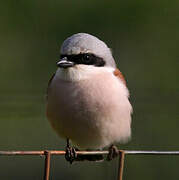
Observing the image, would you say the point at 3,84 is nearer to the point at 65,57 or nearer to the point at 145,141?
the point at 145,141

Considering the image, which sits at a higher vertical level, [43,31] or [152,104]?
[43,31]

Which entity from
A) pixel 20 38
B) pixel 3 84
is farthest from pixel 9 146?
pixel 20 38

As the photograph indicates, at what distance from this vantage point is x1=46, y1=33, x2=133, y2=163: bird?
296 centimetres

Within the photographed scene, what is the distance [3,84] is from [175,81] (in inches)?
58.8

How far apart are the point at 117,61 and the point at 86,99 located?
90.0 inches

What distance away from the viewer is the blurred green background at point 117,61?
14.4 ft

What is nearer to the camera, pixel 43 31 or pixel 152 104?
pixel 152 104

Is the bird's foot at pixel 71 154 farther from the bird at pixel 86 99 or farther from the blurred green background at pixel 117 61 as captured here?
the blurred green background at pixel 117 61

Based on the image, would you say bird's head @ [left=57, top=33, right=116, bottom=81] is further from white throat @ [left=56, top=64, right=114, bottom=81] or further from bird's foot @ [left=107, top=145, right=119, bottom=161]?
bird's foot @ [left=107, top=145, right=119, bottom=161]

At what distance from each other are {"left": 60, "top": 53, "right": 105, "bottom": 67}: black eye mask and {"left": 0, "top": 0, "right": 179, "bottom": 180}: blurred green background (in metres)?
1.05

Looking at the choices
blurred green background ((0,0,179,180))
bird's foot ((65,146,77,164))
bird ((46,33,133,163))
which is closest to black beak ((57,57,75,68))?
bird ((46,33,133,163))

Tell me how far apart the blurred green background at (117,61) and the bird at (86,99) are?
98cm

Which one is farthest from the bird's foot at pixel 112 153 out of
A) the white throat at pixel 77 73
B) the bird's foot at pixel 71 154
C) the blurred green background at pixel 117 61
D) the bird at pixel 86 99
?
the blurred green background at pixel 117 61

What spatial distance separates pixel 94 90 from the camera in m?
3.02
